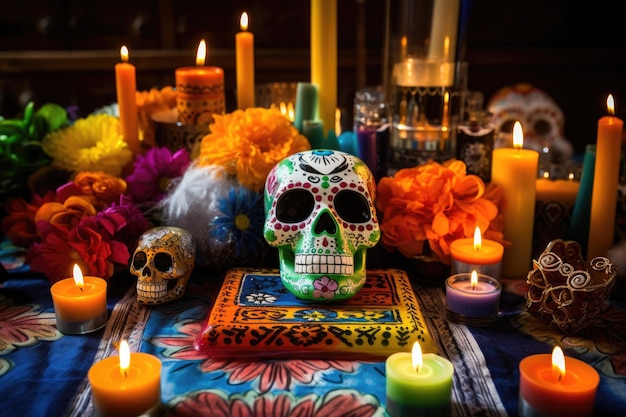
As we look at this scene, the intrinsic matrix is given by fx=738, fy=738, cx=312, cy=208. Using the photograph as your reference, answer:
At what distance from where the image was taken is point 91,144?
1.16 m

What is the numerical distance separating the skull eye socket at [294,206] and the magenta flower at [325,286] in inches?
3.4

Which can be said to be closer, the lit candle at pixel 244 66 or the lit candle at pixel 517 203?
the lit candle at pixel 517 203

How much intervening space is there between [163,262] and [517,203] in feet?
1.61

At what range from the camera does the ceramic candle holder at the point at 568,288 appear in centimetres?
84

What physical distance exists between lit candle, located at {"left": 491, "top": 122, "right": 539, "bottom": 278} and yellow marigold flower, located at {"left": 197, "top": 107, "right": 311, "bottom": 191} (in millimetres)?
279

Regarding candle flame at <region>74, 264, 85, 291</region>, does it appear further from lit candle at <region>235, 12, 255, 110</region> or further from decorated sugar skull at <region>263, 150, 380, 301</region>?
lit candle at <region>235, 12, 255, 110</region>

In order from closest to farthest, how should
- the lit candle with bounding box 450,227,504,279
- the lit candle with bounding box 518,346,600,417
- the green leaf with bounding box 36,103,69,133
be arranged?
the lit candle with bounding box 518,346,600,417, the lit candle with bounding box 450,227,504,279, the green leaf with bounding box 36,103,69,133

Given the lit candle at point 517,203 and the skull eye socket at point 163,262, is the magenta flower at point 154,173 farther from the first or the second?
the lit candle at point 517,203

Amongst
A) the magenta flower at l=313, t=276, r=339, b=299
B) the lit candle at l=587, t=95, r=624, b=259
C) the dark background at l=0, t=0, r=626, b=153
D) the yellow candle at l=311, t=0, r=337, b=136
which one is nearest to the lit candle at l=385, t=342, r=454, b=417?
the magenta flower at l=313, t=276, r=339, b=299

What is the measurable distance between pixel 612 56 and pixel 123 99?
61.7 inches

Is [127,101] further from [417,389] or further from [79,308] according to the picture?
[417,389]

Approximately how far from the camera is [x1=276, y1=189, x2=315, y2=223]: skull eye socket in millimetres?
911

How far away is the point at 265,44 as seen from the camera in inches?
84.1

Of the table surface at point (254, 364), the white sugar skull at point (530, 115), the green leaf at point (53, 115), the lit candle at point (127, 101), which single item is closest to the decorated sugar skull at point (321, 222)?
the table surface at point (254, 364)
